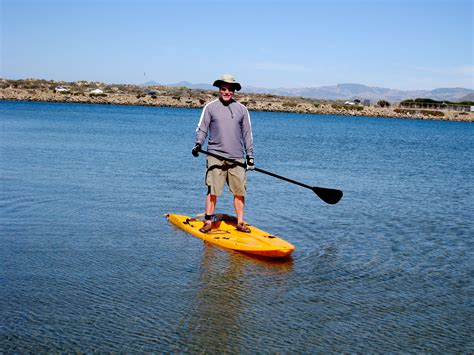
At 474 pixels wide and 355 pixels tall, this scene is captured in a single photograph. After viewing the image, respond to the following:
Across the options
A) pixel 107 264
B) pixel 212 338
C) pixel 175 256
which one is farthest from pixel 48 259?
pixel 212 338

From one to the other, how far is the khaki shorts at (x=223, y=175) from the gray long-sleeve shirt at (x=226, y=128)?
0.13m

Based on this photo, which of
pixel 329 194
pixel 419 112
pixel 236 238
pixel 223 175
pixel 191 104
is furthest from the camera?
pixel 419 112

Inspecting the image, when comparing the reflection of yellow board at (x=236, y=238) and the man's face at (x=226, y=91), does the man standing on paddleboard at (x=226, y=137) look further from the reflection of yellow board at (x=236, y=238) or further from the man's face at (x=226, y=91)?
the reflection of yellow board at (x=236, y=238)

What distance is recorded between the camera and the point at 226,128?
28.9 feet

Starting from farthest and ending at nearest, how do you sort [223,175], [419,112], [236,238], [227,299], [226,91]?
[419,112] < [223,175] < [236,238] < [226,91] < [227,299]

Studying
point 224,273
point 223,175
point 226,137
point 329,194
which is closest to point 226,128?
point 226,137

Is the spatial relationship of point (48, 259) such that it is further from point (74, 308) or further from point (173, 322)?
point (173, 322)

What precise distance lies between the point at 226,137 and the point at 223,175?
0.55 meters

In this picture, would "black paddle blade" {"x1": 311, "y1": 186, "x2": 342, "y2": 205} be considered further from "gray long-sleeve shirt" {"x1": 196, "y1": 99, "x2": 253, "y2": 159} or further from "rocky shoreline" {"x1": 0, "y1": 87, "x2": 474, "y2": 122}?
"rocky shoreline" {"x1": 0, "y1": 87, "x2": 474, "y2": 122}

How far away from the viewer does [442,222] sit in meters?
11.3

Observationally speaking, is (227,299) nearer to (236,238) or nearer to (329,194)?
(236,238)

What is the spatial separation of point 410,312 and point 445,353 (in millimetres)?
986

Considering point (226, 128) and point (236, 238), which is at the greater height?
point (226, 128)

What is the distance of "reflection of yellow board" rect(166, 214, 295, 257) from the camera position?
813cm
